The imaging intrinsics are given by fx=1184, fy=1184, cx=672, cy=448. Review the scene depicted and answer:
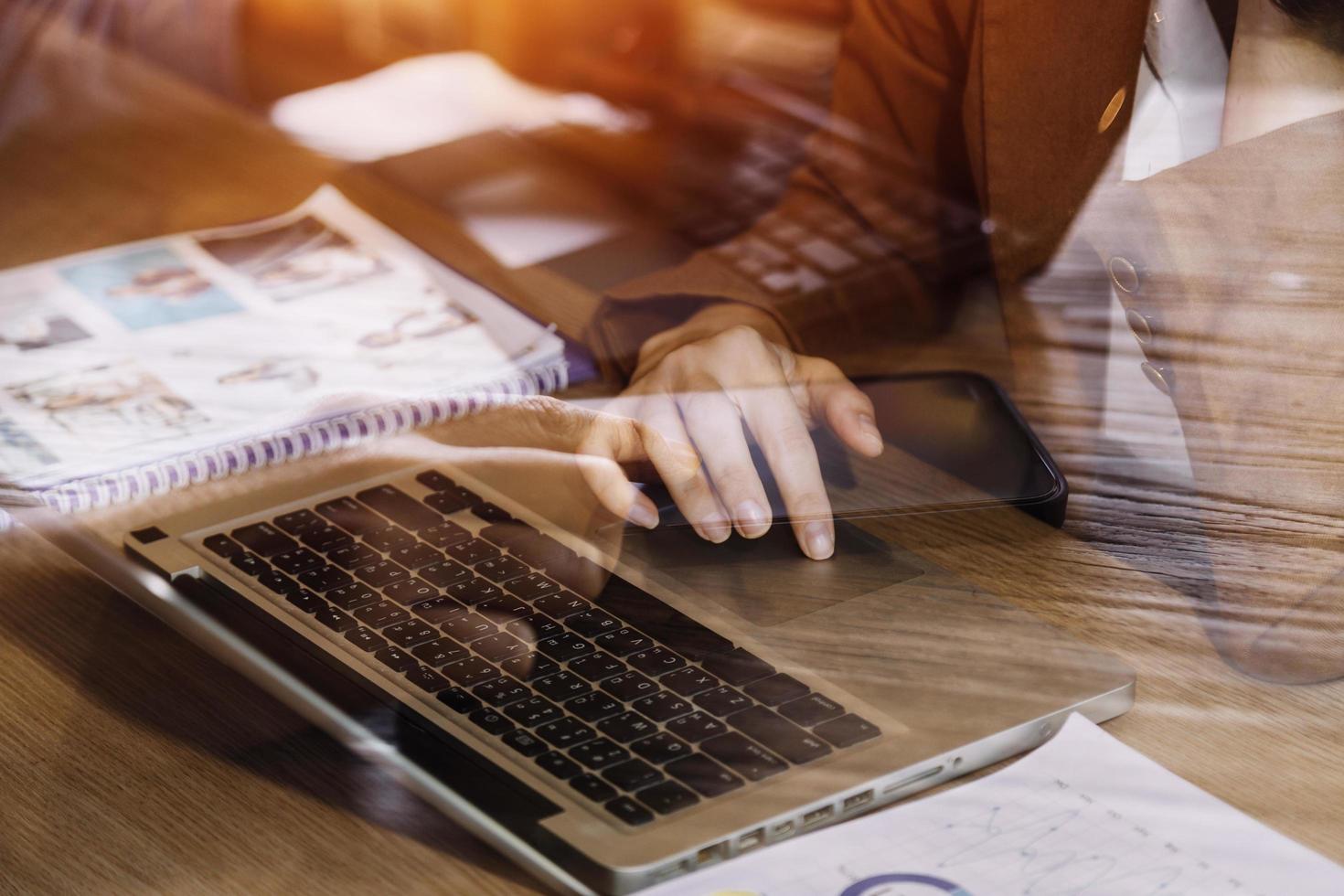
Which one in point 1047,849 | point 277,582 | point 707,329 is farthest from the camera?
point 707,329

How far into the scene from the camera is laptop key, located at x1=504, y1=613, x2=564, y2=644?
0.37m

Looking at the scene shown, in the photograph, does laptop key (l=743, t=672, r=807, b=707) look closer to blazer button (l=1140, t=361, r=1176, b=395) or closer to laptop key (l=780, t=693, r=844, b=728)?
laptop key (l=780, t=693, r=844, b=728)

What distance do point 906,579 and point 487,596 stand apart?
14 centimetres

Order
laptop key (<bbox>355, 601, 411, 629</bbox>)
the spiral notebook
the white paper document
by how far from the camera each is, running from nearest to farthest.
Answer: the white paper document
laptop key (<bbox>355, 601, 411, 629</bbox>)
the spiral notebook

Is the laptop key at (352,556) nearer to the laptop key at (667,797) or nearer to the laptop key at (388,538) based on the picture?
the laptop key at (388,538)

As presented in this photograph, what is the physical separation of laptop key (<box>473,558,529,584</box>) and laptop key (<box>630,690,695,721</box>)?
0.26ft

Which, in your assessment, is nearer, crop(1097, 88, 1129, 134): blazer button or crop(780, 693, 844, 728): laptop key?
crop(780, 693, 844, 728): laptop key

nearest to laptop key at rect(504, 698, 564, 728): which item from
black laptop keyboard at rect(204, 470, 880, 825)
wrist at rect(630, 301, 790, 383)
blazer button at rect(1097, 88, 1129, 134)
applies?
black laptop keyboard at rect(204, 470, 880, 825)

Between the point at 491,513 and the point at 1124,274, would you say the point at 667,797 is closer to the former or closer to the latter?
the point at 491,513

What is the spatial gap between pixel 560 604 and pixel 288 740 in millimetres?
92

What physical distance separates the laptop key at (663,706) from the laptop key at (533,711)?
0.07ft

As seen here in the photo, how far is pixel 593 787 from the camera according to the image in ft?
0.99

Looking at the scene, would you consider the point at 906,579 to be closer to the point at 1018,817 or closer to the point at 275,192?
the point at 1018,817

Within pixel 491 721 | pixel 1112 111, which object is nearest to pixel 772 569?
pixel 491 721
